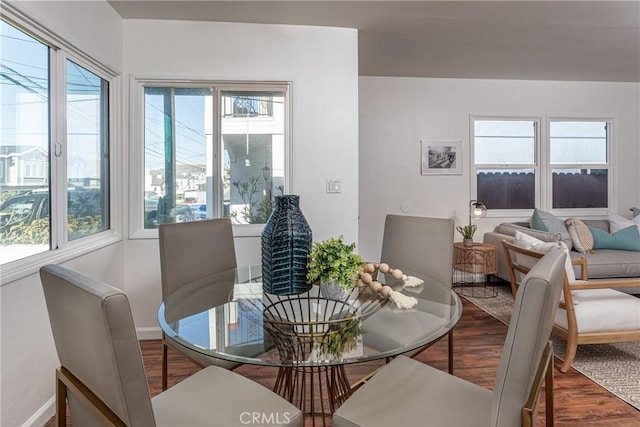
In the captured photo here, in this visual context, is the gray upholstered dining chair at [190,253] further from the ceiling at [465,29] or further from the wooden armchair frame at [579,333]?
the wooden armchair frame at [579,333]

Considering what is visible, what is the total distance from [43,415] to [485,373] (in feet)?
8.16

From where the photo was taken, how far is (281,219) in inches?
63.6

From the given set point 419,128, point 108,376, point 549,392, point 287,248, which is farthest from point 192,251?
point 419,128

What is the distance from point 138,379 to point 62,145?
179cm

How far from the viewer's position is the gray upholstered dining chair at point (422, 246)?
6.56 feet

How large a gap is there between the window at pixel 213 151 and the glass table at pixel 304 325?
1.21m

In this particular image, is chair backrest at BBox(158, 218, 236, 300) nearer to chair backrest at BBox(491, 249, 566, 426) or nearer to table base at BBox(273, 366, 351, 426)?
table base at BBox(273, 366, 351, 426)

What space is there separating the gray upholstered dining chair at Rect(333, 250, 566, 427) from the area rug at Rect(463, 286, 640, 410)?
4.21ft

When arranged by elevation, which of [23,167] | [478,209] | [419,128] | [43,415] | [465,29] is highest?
[465,29]

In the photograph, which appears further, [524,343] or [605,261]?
[605,261]

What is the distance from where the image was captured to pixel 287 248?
63.0 inches

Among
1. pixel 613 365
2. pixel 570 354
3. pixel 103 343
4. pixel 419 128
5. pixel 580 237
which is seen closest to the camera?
pixel 103 343

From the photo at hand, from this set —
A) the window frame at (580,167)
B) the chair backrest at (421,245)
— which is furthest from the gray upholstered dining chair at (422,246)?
the window frame at (580,167)

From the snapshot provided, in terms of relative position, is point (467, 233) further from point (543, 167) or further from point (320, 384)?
point (320, 384)
